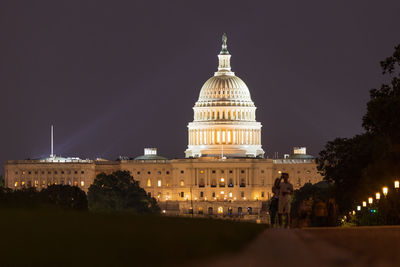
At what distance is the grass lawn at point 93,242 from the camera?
35.2 ft

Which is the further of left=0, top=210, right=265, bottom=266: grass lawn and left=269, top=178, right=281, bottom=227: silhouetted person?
left=269, top=178, right=281, bottom=227: silhouetted person

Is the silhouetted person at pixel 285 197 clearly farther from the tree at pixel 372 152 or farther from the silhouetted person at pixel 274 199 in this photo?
the tree at pixel 372 152

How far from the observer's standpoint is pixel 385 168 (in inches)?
2413

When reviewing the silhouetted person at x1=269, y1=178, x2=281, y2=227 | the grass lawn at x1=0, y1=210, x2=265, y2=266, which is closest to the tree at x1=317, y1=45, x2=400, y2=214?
the silhouetted person at x1=269, y1=178, x2=281, y2=227

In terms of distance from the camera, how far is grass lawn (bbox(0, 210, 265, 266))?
35.2 ft

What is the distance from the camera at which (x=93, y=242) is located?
11.5 metres

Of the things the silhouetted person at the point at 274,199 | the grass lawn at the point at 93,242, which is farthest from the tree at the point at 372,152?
the grass lawn at the point at 93,242

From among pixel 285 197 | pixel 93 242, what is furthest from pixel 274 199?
pixel 93 242

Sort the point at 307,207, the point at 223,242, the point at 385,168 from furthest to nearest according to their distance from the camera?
the point at 385,168 → the point at 307,207 → the point at 223,242

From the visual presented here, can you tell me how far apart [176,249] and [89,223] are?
1.53 metres

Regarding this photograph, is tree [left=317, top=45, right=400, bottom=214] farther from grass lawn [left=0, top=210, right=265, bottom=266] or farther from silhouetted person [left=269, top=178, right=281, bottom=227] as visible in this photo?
grass lawn [left=0, top=210, right=265, bottom=266]

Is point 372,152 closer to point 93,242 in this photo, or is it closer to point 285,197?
point 285,197

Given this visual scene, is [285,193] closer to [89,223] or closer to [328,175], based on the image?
[89,223]

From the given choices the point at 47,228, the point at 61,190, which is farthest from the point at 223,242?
the point at 61,190
